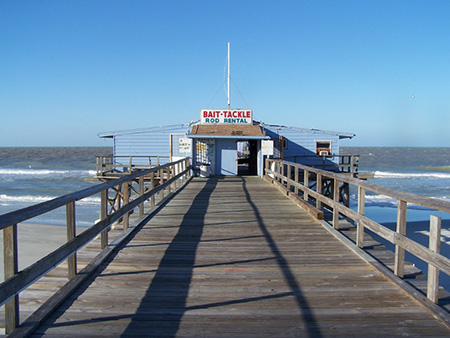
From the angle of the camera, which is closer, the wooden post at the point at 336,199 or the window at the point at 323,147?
the wooden post at the point at 336,199

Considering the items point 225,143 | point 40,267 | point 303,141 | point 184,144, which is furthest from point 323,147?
point 40,267

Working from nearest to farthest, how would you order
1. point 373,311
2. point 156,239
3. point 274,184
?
A: point 373,311 < point 156,239 < point 274,184

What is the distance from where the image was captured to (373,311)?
11.0 feet

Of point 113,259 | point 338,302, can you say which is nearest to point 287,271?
point 338,302

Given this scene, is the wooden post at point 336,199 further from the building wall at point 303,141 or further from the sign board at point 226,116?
the building wall at point 303,141

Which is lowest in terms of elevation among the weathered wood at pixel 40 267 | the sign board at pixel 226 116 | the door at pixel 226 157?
the weathered wood at pixel 40 267

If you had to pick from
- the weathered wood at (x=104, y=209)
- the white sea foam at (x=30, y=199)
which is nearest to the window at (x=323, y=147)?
the white sea foam at (x=30, y=199)

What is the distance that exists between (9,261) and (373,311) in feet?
9.67

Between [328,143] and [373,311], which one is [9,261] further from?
[328,143]

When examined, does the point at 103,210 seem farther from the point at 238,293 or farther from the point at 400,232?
the point at 400,232

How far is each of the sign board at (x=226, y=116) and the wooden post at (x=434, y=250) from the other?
16421mm

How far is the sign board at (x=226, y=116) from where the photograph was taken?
19.5 m

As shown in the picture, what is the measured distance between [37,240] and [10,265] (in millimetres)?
13677

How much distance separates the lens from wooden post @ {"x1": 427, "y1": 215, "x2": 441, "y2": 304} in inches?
128
